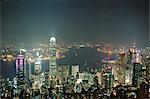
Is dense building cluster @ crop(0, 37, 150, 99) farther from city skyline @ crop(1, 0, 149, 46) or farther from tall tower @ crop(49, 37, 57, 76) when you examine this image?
city skyline @ crop(1, 0, 149, 46)

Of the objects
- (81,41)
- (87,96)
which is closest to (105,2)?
(81,41)

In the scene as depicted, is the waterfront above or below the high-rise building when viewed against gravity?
above

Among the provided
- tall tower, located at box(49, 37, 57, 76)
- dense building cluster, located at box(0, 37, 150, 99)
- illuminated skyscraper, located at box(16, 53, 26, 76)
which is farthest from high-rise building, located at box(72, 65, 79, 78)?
illuminated skyscraper, located at box(16, 53, 26, 76)

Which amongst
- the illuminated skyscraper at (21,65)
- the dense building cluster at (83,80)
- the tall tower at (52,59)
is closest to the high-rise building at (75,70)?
the dense building cluster at (83,80)

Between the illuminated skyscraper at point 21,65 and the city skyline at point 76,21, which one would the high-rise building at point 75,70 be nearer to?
the city skyline at point 76,21

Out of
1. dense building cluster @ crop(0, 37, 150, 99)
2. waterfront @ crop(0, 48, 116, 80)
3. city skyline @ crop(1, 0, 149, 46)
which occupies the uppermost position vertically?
city skyline @ crop(1, 0, 149, 46)

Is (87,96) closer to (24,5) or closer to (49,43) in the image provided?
(49,43)
